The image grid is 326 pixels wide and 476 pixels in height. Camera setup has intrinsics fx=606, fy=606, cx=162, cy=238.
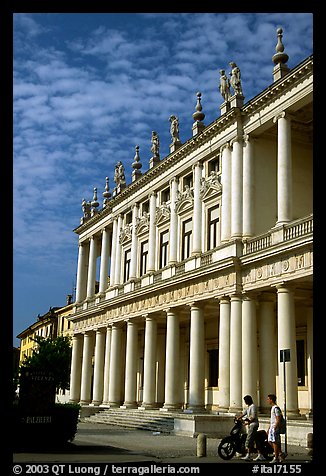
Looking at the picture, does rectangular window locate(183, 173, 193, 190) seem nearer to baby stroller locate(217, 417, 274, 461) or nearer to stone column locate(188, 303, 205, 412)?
stone column locate(188, 303, 205, 412)

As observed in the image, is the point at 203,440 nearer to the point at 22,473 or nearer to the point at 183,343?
the point at 22,473

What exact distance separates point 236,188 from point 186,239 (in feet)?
21.2

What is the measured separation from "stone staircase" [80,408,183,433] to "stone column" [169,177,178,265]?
28.3 ft

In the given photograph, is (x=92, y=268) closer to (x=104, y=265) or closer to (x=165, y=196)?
Result: (x=104, y=265)

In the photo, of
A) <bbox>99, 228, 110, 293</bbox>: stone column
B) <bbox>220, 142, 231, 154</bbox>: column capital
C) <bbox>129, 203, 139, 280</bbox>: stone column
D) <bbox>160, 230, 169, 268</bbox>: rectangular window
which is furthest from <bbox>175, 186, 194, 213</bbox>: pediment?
<bbox>99, 228, 110, 293</bbox>: stone column

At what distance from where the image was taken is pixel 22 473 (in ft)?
33.1

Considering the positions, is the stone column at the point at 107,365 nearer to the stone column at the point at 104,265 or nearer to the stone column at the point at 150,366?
the stone column at the point at 104,265

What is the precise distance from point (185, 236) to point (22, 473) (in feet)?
84.5

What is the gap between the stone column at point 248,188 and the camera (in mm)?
28750

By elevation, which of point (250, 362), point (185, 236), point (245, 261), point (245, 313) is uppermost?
point (185, 236)

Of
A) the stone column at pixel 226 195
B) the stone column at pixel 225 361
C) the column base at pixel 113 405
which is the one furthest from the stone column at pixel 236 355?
the column base at pixel 113 405

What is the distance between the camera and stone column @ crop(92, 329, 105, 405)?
44812 millimetres

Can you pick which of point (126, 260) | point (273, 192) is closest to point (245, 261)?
point (273, 192)

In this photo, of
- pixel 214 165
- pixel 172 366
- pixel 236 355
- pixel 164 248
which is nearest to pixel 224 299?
pixel 236 355
